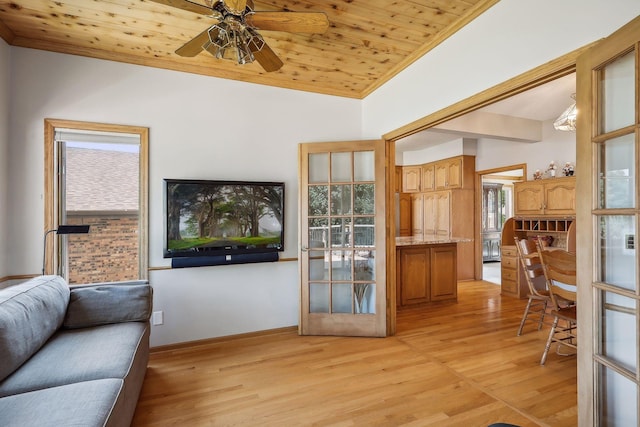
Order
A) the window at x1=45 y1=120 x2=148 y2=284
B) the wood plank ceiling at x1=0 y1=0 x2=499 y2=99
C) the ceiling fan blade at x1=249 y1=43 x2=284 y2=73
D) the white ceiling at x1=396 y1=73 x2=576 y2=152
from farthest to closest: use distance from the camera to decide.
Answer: the white ceiling at x1=396 y1=73 x2=576 y2=152 < the window at x1=45 y1=120 x2=148 y2=284 < the wood plank ceiling at x1=0 y1=0 x2=499 y2=99 < the ceiling fan blade at x1=249 y1=43 x2=284 y2=73

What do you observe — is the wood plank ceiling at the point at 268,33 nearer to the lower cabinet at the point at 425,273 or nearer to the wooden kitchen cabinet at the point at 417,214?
the lower cabinet at the point at 425,273

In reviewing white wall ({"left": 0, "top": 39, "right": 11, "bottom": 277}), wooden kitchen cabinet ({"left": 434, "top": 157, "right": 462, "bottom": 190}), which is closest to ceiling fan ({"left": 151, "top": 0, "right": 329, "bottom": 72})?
white wall ({"left": 0, "top": 39, "right": 11, "bottom": 277})

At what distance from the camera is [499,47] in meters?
2.03

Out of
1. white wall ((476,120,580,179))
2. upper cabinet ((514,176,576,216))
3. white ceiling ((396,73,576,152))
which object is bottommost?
upper cabinet ((514,176,576,216))

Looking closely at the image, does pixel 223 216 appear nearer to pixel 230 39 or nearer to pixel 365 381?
pixel 230 39

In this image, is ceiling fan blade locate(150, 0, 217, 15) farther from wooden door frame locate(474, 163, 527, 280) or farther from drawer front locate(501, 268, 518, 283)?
wooden door frame locate(474, 163, 527, 280)

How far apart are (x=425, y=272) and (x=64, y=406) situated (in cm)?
417

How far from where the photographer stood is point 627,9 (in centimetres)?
142

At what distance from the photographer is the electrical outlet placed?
298 centimetres

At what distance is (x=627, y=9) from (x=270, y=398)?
9.96 feet

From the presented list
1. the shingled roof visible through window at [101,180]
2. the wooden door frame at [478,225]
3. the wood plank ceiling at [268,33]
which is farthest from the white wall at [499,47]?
the wooden door frame at [478,225]

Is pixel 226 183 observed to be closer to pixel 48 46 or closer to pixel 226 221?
pixel 226 221

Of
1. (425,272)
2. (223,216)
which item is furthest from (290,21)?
(425,272)

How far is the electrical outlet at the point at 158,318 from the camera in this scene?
2.98 meters
